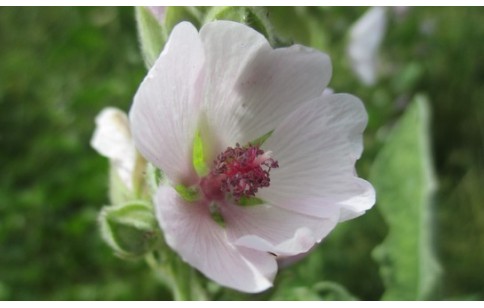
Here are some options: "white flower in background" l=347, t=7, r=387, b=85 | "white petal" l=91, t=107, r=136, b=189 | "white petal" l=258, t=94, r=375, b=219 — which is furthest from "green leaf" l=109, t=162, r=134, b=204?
"white flower in background" l=347, t=7, r=387, b=85

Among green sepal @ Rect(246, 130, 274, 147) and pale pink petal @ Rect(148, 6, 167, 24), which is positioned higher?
pale pink petal @ Rect(148, 6, 167, 24)

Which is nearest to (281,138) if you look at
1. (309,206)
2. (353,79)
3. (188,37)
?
(309,206)

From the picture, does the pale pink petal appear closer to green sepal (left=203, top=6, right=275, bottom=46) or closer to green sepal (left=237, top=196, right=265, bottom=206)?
green sepal (left=203, top=6, right=275, bottom=46)

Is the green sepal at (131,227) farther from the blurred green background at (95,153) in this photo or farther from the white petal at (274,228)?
the blurred green background at (95,153)

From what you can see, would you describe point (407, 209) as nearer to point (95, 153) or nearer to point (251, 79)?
point (251, 79)

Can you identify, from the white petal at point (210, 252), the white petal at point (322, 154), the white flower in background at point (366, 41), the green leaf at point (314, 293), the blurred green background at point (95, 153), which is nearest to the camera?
the white petal at point (210, 252)

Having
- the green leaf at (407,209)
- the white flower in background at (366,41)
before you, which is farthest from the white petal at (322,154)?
the white flower in background at (366,41)
